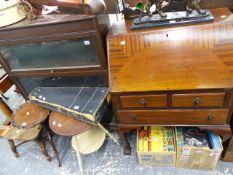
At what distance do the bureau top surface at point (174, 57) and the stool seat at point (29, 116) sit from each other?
75 cm

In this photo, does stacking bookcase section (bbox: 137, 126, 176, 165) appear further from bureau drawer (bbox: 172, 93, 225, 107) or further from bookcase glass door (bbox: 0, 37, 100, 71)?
bookcase glass door (bbox: 0, 37, 100, 71)

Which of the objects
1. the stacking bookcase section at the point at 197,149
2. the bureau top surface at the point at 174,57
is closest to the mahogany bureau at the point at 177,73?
the bureau top surface at the point at 174,57

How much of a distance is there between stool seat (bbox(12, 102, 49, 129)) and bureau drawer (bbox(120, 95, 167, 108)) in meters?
0.75

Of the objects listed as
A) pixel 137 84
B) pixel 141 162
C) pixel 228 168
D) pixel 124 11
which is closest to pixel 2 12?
pixel 124 11

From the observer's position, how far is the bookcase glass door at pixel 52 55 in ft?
4.89

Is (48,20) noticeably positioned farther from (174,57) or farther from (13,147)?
(13,147)

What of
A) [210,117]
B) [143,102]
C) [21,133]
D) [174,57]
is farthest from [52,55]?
Result: [210,117]

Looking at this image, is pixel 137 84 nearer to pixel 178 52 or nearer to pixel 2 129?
pixel 178 52

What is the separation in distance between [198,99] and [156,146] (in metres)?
0.54

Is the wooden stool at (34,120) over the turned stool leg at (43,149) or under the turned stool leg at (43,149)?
over

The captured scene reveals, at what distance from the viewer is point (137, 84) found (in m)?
1.19

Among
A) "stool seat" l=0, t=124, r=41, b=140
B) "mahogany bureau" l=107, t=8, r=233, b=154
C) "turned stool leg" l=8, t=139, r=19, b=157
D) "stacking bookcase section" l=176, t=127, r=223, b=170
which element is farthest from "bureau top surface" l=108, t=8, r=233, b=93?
Answer: "turned stool leg" l=8, t=139, r=19, b=157

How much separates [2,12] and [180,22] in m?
1.19

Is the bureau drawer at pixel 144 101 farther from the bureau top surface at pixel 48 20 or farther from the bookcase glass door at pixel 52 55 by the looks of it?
the bureau top surface at pixel 48 20
